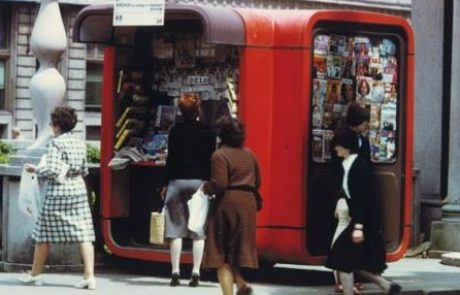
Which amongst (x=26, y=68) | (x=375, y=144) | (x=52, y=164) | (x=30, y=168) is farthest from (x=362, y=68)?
(x=26, y=68)

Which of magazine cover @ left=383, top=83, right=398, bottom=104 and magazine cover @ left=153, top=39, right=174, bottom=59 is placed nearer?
magazine cover @ left=383, top=83, right=398, bottom=104

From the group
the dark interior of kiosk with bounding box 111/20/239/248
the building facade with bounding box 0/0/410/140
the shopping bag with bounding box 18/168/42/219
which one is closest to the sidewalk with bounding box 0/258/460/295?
the dark interior of kiosk with bounding box 111/20/239/248

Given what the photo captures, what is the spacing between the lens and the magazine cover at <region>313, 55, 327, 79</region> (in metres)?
14.2

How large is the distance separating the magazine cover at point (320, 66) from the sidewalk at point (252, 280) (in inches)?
83.3

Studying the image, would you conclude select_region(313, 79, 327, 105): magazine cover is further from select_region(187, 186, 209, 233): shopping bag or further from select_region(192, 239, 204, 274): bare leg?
select_region(187, 186, 209, 233): shopping bag

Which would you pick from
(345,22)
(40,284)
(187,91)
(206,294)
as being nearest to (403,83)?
(345,22)

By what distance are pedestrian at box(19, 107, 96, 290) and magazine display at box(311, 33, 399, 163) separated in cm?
240

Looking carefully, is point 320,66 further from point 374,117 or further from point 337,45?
point 374,117

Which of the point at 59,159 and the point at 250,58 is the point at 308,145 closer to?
the point at 250,58

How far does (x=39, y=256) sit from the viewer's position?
528 inches

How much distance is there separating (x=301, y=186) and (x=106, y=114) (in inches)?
97.6

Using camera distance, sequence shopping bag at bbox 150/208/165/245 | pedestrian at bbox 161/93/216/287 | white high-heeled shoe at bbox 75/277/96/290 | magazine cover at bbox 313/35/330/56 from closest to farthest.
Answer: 1. white high-heeled shoe at bbox 75/277/96/290
2. pedestrian at bbox 161/93/216/287
3. magazine cover at bbox 313/35/330/56
4. shopping bag at bbox 150/208/165/245

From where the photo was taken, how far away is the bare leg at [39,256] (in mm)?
13383

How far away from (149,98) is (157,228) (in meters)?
1.73
